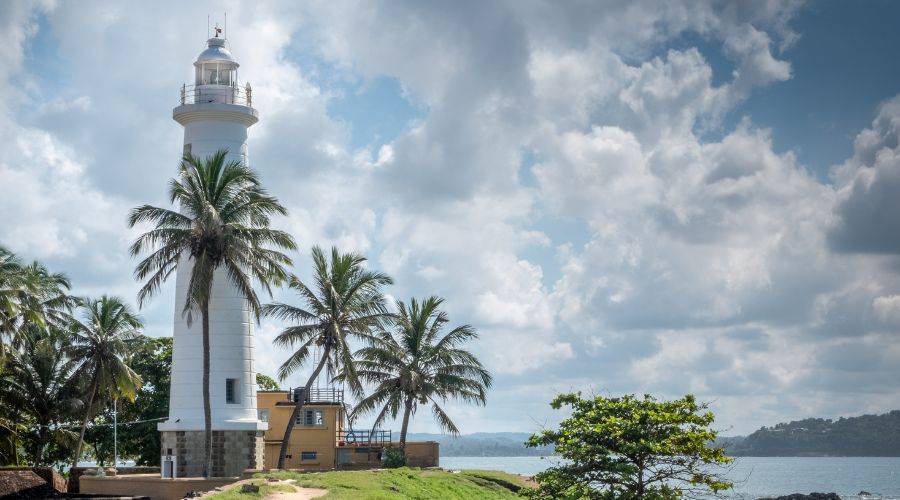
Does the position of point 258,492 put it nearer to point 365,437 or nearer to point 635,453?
point 635,453

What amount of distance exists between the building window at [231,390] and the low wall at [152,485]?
3.72 metres

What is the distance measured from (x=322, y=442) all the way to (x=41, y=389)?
14.6m

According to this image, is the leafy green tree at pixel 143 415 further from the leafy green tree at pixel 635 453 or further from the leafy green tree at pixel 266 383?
the leafy green tree at pixel 635 453

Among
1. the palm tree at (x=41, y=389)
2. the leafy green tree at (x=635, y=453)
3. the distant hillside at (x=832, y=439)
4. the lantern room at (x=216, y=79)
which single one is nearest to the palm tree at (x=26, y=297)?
the palm tree at (x=41, y=389)

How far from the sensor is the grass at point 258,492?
29673 mm

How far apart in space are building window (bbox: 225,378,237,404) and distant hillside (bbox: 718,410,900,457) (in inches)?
5767

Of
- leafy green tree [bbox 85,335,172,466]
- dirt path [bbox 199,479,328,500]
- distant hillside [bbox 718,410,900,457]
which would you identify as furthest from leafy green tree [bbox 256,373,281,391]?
distant hillside [bbox 718,410,900,457]

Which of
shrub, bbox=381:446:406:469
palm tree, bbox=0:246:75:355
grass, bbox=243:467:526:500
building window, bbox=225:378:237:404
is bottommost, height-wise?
grass, bbox=243:467:526:500

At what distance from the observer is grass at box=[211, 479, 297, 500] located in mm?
29673

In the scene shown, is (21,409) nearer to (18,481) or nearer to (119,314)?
(119,314)

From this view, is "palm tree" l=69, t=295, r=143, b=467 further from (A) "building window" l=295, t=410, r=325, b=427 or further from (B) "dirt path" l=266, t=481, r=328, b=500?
(B) "dirt path" l=266, t=481, r=328, b=500

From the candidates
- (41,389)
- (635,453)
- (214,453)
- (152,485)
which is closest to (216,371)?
(214,453)

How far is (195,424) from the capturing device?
41.1 meters

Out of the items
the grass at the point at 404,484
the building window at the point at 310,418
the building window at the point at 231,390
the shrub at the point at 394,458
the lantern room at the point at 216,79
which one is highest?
the lantern room at the point at 216,79
